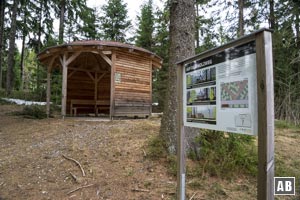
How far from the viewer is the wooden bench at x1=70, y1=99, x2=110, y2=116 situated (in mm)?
12383

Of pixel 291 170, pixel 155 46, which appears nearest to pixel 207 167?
pixel 291 170

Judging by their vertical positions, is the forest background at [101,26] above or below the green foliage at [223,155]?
above

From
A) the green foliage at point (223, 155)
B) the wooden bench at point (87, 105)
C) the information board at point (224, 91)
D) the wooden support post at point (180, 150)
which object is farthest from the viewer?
the wooden bench at point (87, 105)

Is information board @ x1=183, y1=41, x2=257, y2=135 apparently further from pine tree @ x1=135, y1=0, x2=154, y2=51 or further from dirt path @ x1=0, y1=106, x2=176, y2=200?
pine tree @ x1=135, y1=0, x2=154, y2=51

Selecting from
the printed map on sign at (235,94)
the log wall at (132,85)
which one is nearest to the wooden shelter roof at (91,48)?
the log wall at (132,85)

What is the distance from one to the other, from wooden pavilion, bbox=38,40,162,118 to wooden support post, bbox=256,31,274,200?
26.2 feet

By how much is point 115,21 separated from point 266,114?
22.5 metres

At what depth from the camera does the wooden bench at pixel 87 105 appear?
40.6 ft

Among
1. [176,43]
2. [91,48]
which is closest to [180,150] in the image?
[176,43]

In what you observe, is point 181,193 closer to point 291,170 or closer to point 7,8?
point 291,170

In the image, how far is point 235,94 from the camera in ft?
6.40

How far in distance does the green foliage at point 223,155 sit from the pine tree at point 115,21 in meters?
19.5

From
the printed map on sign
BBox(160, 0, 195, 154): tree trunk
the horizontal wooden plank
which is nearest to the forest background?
the horizontal wooden plank

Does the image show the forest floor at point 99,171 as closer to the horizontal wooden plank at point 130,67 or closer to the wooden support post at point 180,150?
the wooden support post at point 180,150
